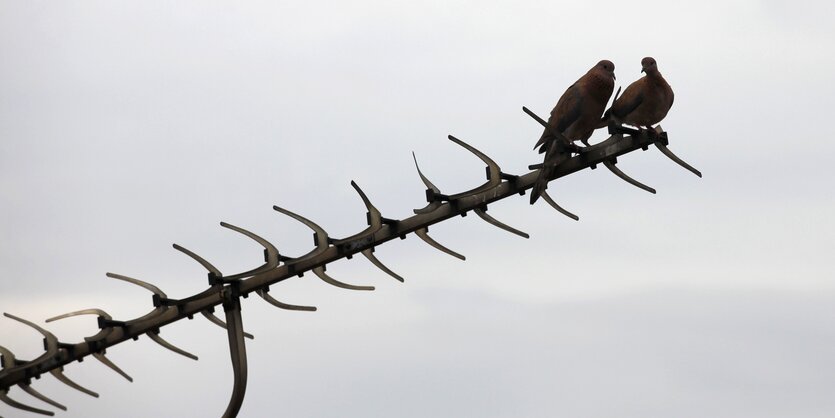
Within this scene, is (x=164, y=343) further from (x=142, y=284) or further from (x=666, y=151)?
(x=666, y=151)

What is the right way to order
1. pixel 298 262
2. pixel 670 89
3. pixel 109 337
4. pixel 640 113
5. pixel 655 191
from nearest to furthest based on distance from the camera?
pixel 655 191 → pixel 298 262 → pixel 109 337 → pixel 640 113 → pixel 670 89

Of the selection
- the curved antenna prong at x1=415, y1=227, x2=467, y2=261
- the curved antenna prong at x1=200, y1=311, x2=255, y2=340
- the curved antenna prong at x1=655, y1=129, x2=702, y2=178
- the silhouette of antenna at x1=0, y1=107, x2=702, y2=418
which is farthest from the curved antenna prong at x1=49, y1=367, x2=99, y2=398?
the curved antenna prong at x1=655, y1=129, x2=702, y2=178

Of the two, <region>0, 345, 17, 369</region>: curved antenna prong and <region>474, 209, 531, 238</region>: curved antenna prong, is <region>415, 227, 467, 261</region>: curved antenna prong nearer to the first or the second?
<region>474, 209, 531, 238</region>: curved antenna prong

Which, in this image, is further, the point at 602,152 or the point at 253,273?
the point at 253,273

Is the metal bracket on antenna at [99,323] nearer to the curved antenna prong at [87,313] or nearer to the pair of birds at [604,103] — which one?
the curved antenna prong at [87,313]

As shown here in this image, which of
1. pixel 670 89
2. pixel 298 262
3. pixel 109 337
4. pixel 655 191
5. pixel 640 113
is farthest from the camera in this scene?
pixel 670 89

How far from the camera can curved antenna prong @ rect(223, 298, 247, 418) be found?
856 centimetres

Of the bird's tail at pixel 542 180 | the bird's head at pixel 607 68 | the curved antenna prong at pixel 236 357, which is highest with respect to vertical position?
the bird's head at pixel 607 68

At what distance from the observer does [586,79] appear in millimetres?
10273

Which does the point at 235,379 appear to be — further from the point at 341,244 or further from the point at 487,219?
the point at 487,219

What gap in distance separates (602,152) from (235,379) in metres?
3.40

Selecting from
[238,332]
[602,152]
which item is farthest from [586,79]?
[238,332]

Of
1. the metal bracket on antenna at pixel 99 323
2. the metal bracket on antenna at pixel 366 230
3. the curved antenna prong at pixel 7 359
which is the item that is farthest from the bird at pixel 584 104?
the curved antenna prong at pixel 7 359

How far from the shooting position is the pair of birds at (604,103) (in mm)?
9828
